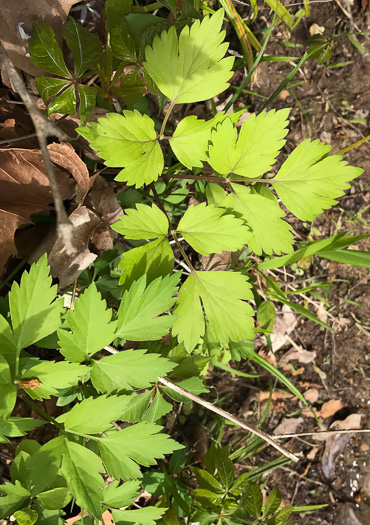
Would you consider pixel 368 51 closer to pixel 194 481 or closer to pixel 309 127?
pixel 309 127

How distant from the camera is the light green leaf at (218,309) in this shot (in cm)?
143

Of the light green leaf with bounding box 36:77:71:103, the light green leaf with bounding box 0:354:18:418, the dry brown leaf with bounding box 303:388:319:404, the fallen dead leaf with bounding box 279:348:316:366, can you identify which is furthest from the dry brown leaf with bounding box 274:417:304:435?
the light green leaf with bounding box 36:77:71:103

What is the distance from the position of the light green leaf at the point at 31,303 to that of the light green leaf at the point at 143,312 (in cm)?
23

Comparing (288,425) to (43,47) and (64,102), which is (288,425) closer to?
(64,102)

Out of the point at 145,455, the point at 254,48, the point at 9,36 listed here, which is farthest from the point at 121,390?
the point at 254,48

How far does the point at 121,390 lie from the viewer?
54.4 inches

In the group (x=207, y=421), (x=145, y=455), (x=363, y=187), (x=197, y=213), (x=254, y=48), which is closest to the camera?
(x=145, y=455)

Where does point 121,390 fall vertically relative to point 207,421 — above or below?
above

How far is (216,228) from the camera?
141 cm

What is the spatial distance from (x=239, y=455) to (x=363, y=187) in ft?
5.57

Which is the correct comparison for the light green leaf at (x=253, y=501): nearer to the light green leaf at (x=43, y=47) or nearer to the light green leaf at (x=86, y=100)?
the light green leaf at (x=86, y=100)

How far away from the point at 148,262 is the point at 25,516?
880 millimetres

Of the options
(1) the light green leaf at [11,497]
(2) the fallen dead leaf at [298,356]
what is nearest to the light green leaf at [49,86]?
(1) the light green leaf at [11,497]

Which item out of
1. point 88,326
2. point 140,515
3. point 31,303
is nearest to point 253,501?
point 140,515
